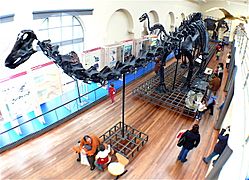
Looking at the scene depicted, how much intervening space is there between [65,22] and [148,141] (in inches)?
220

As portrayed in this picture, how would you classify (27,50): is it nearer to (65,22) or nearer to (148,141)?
(148,141)

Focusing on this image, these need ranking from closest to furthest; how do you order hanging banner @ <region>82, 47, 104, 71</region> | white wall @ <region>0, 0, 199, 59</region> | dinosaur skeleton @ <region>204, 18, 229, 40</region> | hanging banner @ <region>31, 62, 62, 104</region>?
white wall @ <region>0, 0, 199, 59</region>, hanging banner @ <region>31, 62, 62, 104</region>, hanging banner @ <region>82, 47, 104, 71</region>, dinosaur skeleton @ <region>204, 18, 229, 40</region>

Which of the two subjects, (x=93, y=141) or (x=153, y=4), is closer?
(x=93, y=141)

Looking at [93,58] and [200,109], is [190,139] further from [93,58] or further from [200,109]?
[93,58]

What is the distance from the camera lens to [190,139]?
528 cm

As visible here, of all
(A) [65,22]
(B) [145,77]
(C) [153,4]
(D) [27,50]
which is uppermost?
(C) [153,4]

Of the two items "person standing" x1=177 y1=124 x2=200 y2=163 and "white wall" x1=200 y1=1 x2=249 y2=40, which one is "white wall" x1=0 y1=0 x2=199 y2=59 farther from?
"white wall" x1=200 y1=1 x2=249 y2=40

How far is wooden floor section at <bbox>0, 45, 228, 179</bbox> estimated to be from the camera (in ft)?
17.3

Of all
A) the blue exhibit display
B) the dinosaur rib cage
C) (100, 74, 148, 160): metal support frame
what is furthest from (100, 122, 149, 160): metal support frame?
the dinosaur rib cage

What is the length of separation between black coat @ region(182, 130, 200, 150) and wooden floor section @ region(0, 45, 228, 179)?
0.63m

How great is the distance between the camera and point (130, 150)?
588 centimetres

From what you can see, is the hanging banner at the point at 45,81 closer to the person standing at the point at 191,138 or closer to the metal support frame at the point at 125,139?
the metal support frame at the point at 125,139

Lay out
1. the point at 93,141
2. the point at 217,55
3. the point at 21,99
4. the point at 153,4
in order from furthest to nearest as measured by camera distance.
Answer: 1. the point at 217,55
2. the point at 153,4
3. the point at 21,99
4. the point at 93,141

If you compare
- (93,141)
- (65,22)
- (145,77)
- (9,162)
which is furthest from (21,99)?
(145,77)
